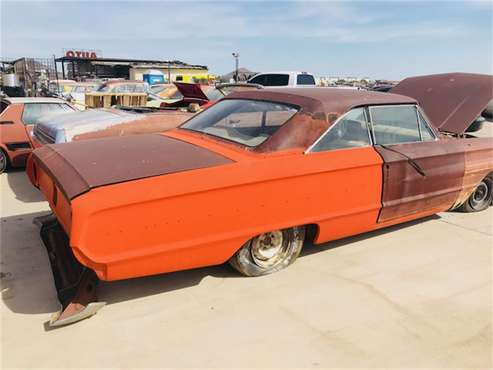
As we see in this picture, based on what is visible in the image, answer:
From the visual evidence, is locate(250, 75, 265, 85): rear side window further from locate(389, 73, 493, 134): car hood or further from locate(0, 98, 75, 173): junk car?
locate(389, 73, 493, 134): car hood

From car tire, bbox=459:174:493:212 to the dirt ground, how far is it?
3.97 ft

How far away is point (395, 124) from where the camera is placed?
389cm

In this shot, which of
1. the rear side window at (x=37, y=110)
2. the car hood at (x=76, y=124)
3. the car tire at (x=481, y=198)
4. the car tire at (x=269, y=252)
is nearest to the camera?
the car tire at (x=269, y=252)

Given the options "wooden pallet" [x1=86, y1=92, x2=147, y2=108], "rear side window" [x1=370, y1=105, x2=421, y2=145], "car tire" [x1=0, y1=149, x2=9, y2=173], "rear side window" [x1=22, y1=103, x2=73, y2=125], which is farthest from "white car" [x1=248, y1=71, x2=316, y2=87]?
"rear side window" [x1=370, y1=105, x2=421, y2=145]

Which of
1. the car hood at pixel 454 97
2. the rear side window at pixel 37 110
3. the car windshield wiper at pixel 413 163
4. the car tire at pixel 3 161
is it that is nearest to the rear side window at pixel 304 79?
the rear side window at pixel 37 110

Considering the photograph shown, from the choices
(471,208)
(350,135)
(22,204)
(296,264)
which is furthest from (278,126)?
(22,204)

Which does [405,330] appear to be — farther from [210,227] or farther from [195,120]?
[195,120]

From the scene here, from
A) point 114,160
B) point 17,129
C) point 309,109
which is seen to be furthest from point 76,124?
point 309,109

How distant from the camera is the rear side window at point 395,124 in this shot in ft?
12.1

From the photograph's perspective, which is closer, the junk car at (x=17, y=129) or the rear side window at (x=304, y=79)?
the junk car at (x=17, y=129)

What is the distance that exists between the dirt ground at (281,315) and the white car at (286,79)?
10271mm

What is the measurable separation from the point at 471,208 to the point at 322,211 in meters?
2.67

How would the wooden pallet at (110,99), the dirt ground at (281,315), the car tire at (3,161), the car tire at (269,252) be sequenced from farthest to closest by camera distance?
1. the wooden pallet at (110,99)
2. the car tire at (3,161)
3. the car tire at (269,252)
4. the dirt ground at (281,315)

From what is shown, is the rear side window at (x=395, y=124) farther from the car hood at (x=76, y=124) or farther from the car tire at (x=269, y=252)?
the car hood at (x=76, y=124)
